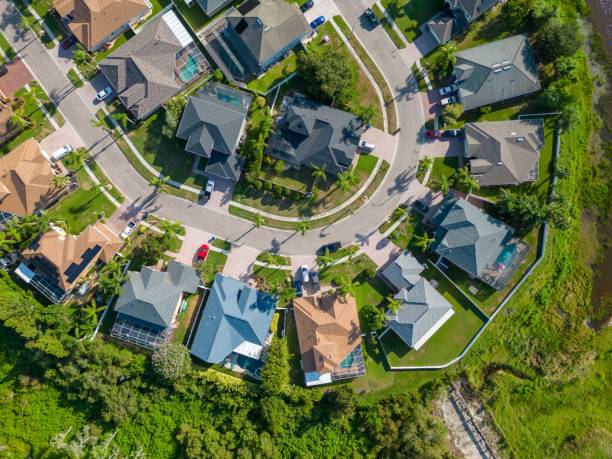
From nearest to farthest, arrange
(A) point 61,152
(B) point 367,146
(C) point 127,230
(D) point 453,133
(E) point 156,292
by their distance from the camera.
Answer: (E) point 156,292 → (B) point 367,146 → (D) point 453,133 → (A) point 61,152 → (C) point 127,230

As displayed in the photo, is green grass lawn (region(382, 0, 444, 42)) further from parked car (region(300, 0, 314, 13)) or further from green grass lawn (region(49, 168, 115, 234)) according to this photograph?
green grass lawn (region(49, 168, 115, 234))

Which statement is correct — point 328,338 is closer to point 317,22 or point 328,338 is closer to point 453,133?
point 453,133

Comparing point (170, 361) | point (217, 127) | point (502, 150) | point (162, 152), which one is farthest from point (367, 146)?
point (170, 361)

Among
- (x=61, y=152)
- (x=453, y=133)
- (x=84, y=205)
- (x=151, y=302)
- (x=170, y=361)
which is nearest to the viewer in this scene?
(x=170, y=361)

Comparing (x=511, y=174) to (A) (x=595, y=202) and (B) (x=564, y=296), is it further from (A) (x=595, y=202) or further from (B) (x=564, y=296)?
(B) (x=564, y=296)

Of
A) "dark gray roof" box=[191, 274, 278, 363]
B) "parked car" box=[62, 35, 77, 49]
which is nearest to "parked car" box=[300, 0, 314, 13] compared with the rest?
"parked car" box=[62, 35, 77, 49]

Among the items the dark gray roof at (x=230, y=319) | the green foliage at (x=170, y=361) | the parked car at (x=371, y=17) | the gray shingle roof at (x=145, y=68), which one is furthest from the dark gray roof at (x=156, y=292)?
the parked car at (x=371, y=17)

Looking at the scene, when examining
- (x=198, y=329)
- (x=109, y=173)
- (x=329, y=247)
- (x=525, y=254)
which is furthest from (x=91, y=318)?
(x=525, y=254)
